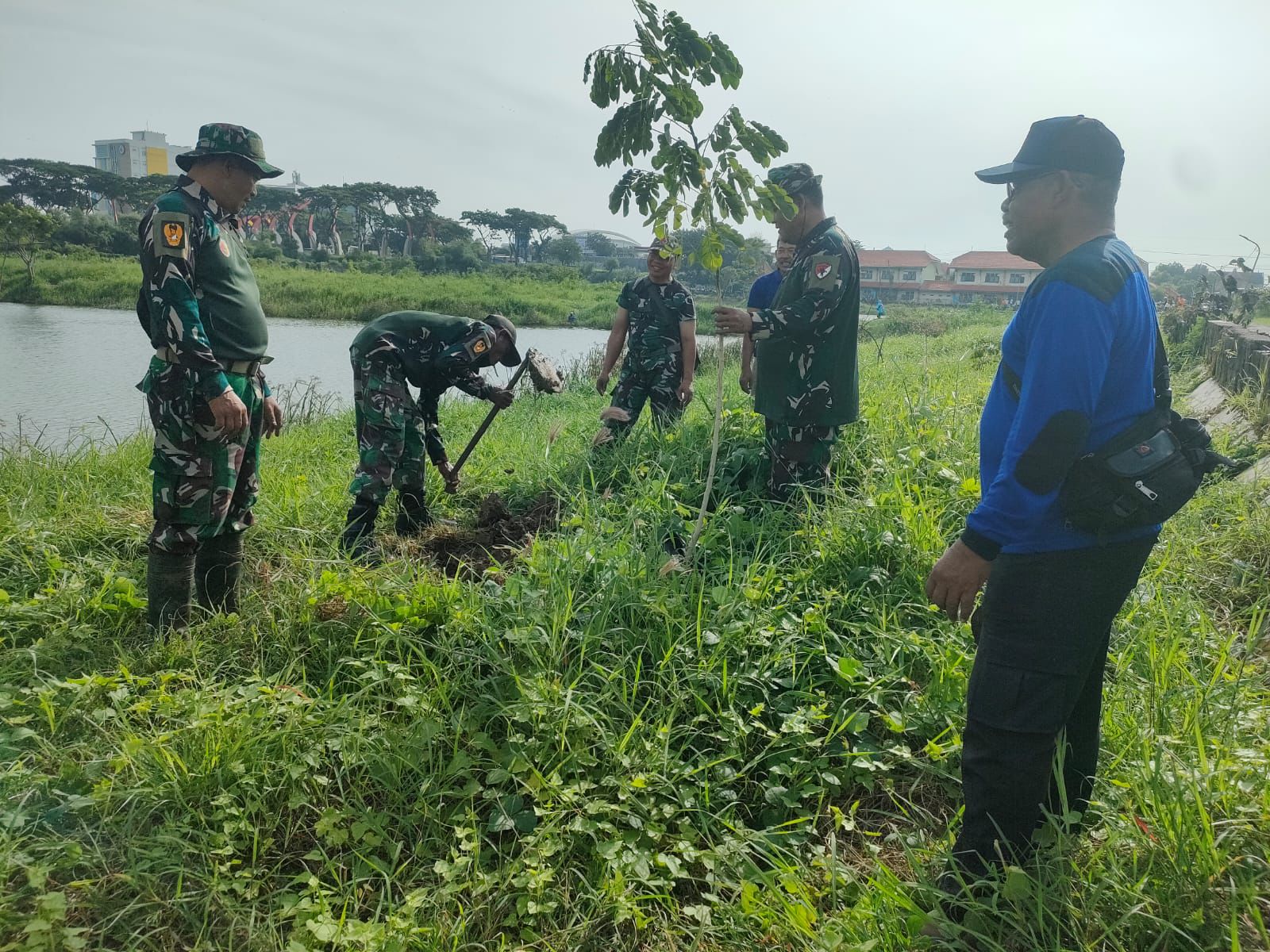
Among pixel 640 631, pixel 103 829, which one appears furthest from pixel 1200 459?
pixel 103 829

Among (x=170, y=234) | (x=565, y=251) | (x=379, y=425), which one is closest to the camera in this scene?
(x=170, y=234)

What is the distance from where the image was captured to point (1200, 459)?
5.03 feet

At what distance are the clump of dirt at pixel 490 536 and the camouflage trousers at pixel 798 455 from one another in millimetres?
1095

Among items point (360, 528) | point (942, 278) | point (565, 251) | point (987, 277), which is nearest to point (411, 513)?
point (360, 528)

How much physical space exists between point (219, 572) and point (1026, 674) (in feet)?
9.72

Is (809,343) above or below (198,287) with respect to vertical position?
below

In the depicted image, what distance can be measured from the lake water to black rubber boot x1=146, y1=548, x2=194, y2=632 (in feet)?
7.94

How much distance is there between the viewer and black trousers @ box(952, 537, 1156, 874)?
1499mm


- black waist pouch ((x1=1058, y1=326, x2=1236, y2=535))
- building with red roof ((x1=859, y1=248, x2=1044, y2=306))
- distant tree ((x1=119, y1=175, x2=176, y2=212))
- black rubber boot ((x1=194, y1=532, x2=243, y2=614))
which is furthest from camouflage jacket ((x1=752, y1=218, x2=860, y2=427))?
building with red roof ((x1=859, y1=248, x2=1044, y2=306))

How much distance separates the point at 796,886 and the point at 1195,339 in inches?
461

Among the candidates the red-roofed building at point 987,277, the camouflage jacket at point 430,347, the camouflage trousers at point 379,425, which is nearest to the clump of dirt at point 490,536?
the camouflage trousers at point 379,425

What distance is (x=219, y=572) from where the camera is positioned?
3100 mm

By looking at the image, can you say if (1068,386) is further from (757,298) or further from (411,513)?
(757,298)

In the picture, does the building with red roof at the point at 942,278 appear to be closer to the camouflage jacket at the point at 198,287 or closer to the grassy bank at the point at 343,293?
the grassy bank at the point at 343,293
